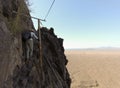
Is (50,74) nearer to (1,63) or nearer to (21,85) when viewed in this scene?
(21,85)

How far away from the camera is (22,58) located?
965cm

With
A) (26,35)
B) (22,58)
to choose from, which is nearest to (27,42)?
(26,35)

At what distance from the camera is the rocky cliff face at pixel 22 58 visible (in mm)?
7931

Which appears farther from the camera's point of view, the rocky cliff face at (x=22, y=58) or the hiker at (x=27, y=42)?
the hiker at (x=27, y=42)

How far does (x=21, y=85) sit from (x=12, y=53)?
4.39 feet

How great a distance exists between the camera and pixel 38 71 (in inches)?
414

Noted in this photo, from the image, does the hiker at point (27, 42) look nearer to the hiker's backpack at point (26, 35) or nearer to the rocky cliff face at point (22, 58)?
the hiker's backpack at point (26, 35)

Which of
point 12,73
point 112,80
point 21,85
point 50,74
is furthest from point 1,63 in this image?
point 112,80

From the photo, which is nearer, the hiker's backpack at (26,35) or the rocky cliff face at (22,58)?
the rocky cliff face at (22,58)

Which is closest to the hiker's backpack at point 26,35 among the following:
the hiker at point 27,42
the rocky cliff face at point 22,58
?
the hiker at point 27,42

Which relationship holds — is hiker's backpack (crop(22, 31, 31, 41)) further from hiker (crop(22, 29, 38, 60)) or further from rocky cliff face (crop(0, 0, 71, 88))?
rocky cliff face (crop(0, 0, 71, 88))

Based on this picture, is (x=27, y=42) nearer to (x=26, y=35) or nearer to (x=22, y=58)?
(x=26, y=35)

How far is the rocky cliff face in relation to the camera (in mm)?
7931

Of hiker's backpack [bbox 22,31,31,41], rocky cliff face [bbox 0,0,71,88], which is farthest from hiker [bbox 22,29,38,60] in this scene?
rocky cliff face [bbox 0,0,71,88]
